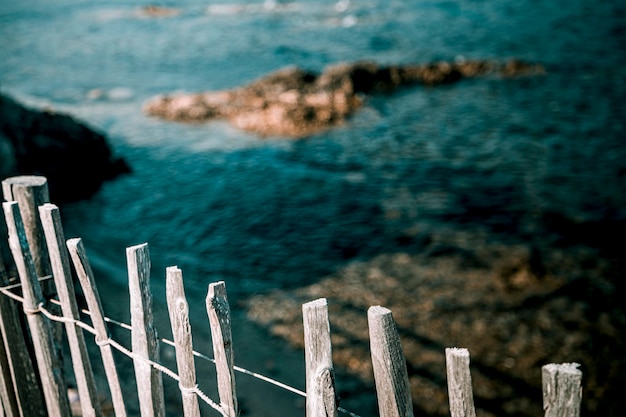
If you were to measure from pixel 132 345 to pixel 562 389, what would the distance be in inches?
71.0

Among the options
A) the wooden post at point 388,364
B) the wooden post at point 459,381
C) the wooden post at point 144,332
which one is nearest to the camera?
the wooden post at point 459,381

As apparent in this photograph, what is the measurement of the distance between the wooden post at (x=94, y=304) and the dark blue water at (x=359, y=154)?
3.80 m

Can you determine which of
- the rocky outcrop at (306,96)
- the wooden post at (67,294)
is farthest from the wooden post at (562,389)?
the rocky outcrop at (306,96)

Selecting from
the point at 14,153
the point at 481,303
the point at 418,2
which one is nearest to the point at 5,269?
the point at 481,303

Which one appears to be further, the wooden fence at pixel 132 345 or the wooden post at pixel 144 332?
the wooden post at pixel 144 332

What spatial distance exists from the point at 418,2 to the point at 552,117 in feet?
51.6

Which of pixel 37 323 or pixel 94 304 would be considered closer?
pixel 94 304

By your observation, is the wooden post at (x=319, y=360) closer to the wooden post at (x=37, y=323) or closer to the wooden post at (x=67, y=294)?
the wooden post at (x=67, y=294)

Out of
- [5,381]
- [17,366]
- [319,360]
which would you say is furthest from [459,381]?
[5,381]

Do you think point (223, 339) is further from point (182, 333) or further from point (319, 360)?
point (319, 360)

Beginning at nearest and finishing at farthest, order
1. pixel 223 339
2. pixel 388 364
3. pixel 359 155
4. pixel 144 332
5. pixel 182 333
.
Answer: pixel 388 364 → pixel 223 339 → pixel 182 333 → pixel 144 332 → pixel 359 155

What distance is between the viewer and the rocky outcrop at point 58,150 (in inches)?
323

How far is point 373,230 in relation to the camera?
24.8ft

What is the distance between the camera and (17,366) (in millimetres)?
2875
